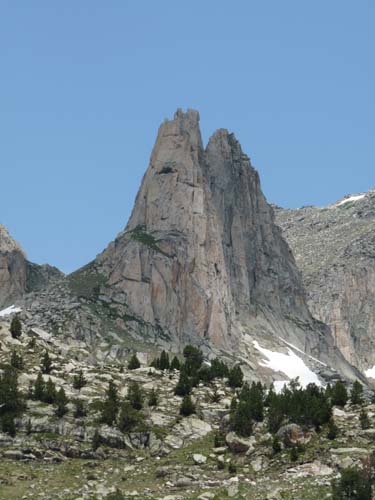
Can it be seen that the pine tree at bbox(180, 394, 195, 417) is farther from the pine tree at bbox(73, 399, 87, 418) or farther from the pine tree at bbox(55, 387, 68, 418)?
the pine tree at bbox(55, 387, 68, 418)

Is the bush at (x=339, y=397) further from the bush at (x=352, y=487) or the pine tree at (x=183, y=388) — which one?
the bush at (x=352, y=487)

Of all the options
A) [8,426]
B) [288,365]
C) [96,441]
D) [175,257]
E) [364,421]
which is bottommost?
[96,441]

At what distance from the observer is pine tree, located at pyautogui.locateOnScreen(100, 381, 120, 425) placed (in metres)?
65.7

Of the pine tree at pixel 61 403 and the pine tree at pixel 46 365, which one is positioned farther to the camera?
the pine tree at pixel 46 365

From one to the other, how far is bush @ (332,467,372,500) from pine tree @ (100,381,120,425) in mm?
18425

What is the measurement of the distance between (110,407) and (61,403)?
308 cm

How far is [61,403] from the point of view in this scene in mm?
66125

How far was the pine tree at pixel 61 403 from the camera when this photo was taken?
2596 inches

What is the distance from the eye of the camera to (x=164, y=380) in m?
78.6

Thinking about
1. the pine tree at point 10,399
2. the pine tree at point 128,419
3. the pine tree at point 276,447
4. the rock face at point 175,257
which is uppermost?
the rock face at point 175,257

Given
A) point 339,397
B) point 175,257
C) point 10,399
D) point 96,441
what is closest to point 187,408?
point 96,441

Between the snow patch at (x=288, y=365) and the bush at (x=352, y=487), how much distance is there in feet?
439

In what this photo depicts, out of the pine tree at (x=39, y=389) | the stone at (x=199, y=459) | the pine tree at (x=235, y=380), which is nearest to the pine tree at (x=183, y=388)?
the pine tree at (x=235, y=380)

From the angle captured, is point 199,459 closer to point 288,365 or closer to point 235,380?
point 235,380
